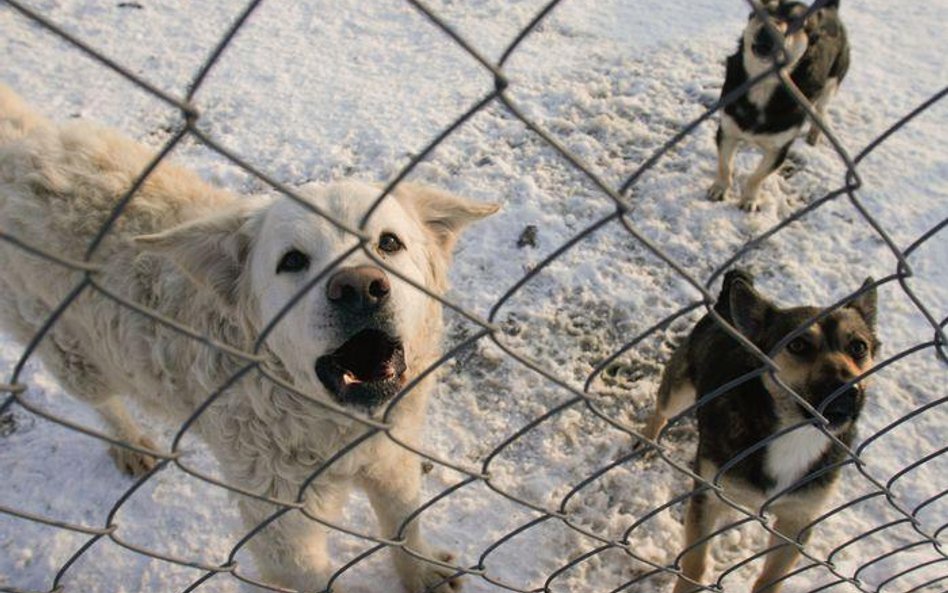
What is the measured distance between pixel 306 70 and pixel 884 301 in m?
4.49

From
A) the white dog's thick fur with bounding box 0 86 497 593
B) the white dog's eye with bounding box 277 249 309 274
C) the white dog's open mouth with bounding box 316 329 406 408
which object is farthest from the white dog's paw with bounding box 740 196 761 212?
the white dog's eye with bounding box 277 249 309 274

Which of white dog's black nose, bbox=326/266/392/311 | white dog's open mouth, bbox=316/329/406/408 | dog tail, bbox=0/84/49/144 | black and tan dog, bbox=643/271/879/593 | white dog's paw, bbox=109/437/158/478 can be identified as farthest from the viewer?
white dog's paw, bbox=109/437/158/478

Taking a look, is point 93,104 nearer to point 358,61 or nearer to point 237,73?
point 237,73

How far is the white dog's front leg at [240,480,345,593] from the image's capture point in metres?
2.46

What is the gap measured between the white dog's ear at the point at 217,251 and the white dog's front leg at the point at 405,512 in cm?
85

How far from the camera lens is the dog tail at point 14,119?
2967 millimetres

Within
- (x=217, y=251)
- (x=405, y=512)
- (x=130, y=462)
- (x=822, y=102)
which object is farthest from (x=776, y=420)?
(x=822, y=102)

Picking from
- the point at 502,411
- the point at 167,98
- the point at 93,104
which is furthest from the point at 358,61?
the point at 167,98

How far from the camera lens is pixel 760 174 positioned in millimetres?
4660

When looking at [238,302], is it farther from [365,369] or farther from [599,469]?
[599,469]

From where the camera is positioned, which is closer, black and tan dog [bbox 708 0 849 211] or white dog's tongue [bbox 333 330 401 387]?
white dog's tongue [bbox 333 330 401 387]

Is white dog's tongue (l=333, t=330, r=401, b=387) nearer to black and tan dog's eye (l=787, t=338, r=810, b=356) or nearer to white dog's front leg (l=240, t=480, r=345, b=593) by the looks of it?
white dog's front leg (l=240, t=480, r=345, b=593)

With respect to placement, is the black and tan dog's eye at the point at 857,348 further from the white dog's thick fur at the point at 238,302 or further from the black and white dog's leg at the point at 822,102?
the black and white dog's leg at the point at 822,102

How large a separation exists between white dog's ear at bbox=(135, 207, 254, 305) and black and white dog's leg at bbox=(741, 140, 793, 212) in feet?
11.3
